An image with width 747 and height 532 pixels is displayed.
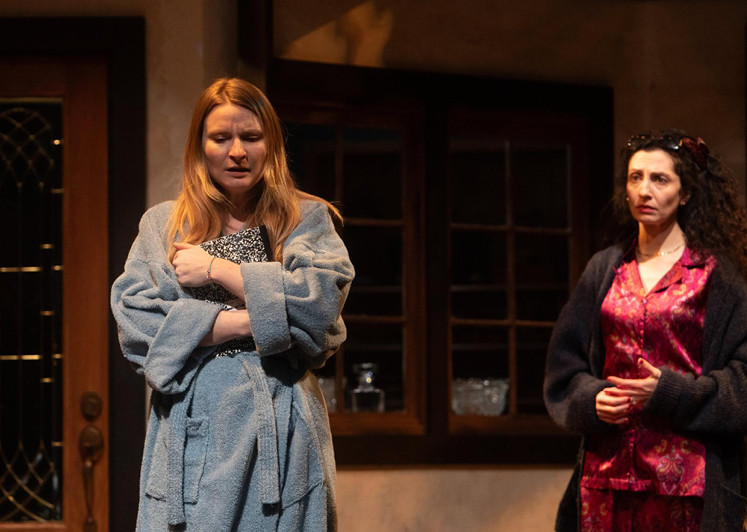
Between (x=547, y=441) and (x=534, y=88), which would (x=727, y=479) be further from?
(x=534, y=88)

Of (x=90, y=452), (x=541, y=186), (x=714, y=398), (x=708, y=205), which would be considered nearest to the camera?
(x=714, y=398)

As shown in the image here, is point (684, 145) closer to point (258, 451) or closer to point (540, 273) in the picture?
point (258, 451)

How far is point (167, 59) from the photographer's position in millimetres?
3057

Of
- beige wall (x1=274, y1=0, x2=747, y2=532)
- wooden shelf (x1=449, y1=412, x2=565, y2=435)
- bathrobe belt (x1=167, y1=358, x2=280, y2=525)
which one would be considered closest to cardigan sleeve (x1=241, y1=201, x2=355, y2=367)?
bathrobe belt (x1=167, y1=358, x2=280, y2=525)

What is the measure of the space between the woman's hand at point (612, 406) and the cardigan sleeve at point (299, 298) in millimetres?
976

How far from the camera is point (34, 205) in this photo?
3.13m

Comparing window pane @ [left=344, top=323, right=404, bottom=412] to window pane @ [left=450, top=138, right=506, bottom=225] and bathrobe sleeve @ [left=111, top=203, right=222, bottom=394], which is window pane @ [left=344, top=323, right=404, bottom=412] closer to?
window pane @ [left=450, top=138, right=506, bottom=225]

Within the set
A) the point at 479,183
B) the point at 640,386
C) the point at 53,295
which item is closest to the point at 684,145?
the point at 640,386

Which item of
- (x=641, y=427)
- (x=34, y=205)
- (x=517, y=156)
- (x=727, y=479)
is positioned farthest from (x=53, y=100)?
(x=517, y=156)

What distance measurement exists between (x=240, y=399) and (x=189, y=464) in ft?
0.57

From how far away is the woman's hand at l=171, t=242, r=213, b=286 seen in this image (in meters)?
1.97

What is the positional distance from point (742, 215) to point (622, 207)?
358 mm

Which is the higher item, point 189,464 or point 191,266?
point 191,266

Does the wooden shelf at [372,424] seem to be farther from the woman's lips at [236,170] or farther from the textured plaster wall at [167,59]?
the woman's lips at [236,170]
